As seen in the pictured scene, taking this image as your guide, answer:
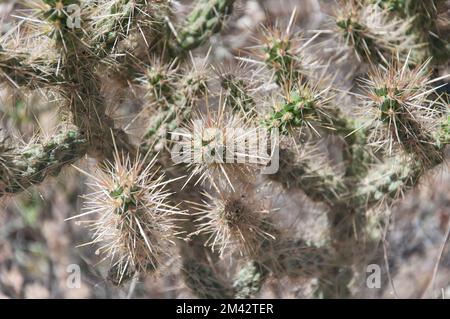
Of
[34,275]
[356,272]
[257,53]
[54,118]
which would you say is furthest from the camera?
[34,275]

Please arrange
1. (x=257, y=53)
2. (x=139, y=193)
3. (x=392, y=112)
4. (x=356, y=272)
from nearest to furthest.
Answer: (x=139, y=193) → (x=392, y=112) → (x=257, y=53) → (x=356, y=272)

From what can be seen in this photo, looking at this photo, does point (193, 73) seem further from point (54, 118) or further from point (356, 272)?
point (356, 272)

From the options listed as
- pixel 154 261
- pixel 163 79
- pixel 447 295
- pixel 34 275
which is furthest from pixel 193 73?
pixel 34 275

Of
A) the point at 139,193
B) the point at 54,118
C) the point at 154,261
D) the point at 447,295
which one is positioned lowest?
the point at 447,295

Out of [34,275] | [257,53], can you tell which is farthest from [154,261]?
[34,275]

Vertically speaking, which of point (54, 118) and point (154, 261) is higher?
point (54, 118)
